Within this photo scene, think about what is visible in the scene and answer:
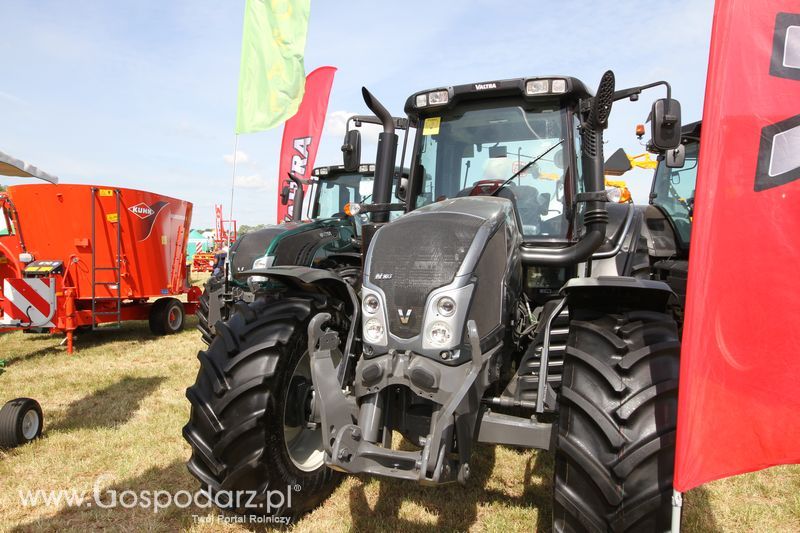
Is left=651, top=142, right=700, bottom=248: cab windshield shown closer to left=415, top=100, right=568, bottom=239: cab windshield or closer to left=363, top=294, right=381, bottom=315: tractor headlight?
left=415, top=100, right=568, bottom=239: cab windshield

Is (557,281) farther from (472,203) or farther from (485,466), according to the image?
(485,466)

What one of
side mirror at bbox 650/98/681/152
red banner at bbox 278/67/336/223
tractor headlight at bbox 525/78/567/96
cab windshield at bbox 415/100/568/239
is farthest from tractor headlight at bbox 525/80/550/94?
red banner at bbox 278/67/336/223

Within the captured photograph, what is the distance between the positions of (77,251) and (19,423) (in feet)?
14.4

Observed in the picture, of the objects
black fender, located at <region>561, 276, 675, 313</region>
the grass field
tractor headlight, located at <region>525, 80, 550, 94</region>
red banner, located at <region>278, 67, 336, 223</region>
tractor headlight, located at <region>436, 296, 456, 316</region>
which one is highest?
red banner, located at <region>278, 67, 336, 223</region>

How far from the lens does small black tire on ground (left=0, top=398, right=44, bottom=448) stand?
163 inches

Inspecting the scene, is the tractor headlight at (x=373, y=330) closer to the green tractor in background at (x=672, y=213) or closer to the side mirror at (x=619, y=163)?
the green tractor in background at (x=672, y=213)

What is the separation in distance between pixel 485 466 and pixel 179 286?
731 cm

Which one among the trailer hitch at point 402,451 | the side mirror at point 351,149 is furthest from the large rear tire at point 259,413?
the side mirror at point 351,149

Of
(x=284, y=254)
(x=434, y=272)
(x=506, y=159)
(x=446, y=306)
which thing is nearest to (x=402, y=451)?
(x=446, y=306)

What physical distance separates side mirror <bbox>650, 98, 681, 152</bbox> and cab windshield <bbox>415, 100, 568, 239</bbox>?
1.93 ft

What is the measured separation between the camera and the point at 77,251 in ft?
26.0

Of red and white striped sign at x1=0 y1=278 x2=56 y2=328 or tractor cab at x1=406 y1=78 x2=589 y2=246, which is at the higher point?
tractor cab at x1=406 y1=78 x2=589 y2=246

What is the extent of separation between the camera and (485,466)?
12.3 feet

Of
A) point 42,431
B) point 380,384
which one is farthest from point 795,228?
point 42,431
